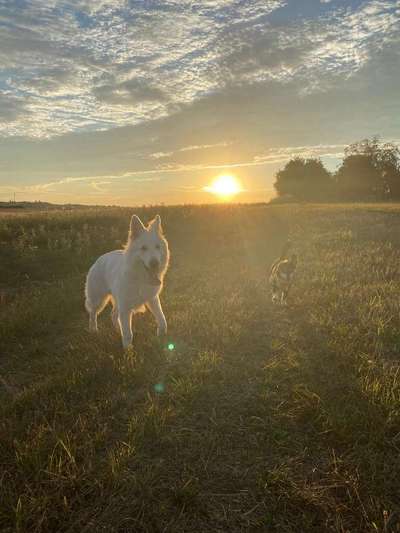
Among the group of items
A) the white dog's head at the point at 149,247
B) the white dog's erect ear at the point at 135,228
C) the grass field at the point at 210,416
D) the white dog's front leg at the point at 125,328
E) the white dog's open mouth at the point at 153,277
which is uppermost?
the white dog's erect ear at the point at 135,228

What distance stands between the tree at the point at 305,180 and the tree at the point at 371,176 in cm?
318

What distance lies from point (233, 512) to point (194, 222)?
830 inches

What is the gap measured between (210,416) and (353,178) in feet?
257

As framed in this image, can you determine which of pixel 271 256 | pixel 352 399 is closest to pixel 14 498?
pixel 352 399

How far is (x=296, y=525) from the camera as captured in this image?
306 centimetres

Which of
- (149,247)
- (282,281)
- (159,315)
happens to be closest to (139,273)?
(149,247)

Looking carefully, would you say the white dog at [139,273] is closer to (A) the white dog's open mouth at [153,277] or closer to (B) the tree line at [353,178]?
(A) the white dog's open mouth at [153,277]

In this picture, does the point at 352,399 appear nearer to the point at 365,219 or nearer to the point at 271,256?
the point at 271,256

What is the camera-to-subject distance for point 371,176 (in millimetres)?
73062

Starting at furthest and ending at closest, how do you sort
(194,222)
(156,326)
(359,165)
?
1. (359,165)
2. (194,222)
3. (156,326)

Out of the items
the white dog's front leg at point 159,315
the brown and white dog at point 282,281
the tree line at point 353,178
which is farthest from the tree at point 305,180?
the white dog's front leg at point 159,315

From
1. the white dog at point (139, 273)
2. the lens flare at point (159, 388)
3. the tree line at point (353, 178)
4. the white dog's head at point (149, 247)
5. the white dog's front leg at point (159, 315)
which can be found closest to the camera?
the lens flare at point (159, 388)

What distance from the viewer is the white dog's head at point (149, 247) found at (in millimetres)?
6434

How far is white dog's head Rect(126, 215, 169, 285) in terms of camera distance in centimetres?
643
